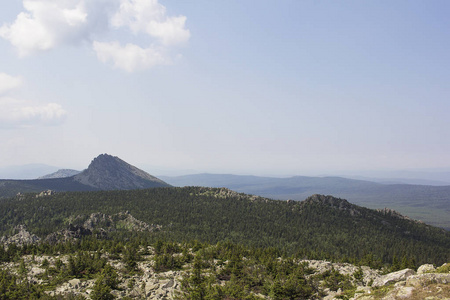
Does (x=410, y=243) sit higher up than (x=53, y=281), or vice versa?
(x=53, y=281)

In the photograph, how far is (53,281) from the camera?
64000 millimetres

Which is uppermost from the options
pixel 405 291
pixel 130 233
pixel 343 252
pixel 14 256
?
pixel 405 291

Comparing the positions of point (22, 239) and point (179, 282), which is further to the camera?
point (22, 239)

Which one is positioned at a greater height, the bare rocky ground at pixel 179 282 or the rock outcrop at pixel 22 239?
the bare rocky ground at pixel 179 282

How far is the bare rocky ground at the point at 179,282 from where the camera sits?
3256 cm

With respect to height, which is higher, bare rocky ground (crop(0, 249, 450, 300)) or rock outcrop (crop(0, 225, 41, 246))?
bare rocky ground (crop(0, 249, 450, 300))

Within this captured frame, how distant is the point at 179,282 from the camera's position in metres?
62.6

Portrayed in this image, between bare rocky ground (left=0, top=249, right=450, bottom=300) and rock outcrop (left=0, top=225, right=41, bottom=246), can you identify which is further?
rock outcrop (left=0, top=225, right=41, bottom=246)

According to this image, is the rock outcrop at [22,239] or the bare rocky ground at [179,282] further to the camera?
the rock outcrop at [22,239]

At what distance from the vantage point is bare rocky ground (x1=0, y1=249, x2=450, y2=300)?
107 feet

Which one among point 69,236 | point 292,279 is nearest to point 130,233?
point 69,236

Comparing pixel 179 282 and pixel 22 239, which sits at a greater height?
pixel 179 282

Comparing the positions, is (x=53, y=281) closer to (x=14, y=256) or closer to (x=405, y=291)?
(x=14, y=256)

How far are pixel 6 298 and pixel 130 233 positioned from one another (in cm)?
13805
